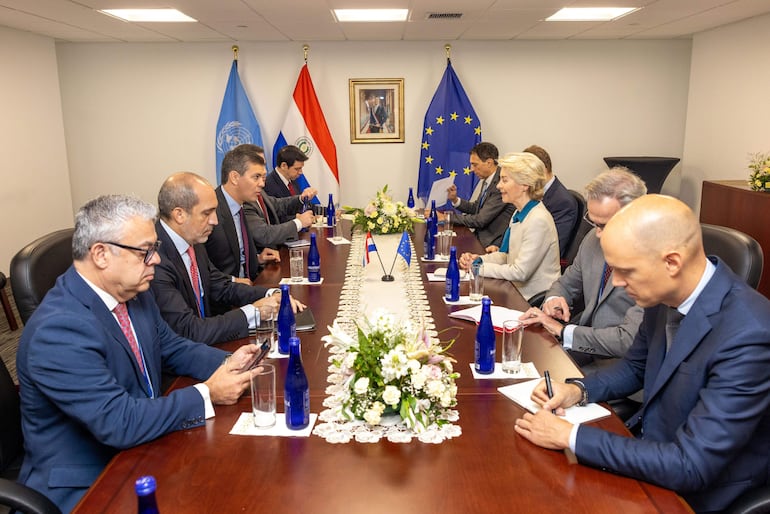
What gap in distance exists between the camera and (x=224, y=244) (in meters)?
3.62

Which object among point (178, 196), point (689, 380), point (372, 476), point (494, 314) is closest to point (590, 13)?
point (494, 314)

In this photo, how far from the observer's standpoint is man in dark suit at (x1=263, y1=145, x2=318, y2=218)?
18.6 ft

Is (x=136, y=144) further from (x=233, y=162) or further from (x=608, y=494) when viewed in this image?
(x=608, y=494)

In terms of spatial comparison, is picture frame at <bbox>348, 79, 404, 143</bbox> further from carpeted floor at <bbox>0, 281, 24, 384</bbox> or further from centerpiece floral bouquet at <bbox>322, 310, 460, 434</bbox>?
centerpiece floral bouquet at <bbox>322, 310, 460, 434</bbox>

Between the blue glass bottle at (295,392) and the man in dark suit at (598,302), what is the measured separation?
1087mm

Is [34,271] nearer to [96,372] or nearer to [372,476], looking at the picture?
[96,372]

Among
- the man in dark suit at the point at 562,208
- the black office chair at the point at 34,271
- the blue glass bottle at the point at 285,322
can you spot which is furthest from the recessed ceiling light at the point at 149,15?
the blue glass bottle at the point at 285,322

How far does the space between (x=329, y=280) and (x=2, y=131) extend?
14.7 feet

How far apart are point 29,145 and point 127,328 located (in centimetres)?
554

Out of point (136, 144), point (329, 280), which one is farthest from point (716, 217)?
point (136, 144)

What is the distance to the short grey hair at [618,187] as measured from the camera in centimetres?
250

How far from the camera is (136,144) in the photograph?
7266mm

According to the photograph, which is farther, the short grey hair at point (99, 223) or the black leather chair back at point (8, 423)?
the black leather chair back at point (8, 423)

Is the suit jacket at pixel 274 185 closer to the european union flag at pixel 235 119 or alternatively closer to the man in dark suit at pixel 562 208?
the european union flag at pixel 235 119
